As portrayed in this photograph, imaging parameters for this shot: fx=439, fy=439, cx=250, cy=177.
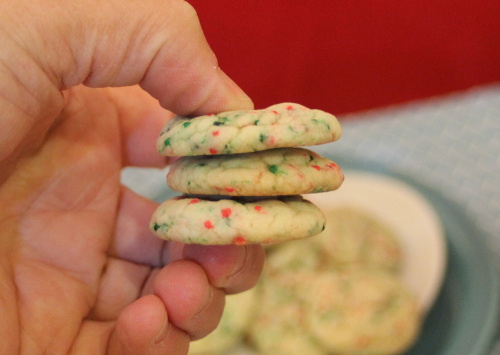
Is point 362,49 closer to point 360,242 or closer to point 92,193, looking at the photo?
point 360,242

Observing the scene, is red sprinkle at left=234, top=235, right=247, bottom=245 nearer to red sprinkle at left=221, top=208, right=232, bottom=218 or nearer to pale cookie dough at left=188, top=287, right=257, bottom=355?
red sprinkle at left=221, top=208, right=232, bottom=218

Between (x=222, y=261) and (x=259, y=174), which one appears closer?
(x=259, y=174)

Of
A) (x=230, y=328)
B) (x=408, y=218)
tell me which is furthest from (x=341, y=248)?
(x=230, y=328)

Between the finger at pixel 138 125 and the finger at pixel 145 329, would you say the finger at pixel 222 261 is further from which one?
the finger at pixel 138 125

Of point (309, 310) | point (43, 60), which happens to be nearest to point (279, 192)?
point (43, 60)

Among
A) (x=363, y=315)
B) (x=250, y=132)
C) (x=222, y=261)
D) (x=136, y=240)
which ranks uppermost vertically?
(x=250, y=132)

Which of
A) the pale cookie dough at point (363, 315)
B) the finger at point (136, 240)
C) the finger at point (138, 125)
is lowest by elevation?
the pale cookie dough at point (363, 315)

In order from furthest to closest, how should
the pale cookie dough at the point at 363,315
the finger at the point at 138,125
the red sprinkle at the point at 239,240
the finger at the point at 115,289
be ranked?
the pale cookie dough at the point at 363,315 < the finger at the point at 138,125 < the finger at the point at 115,289 < the red sprinkle at the point at 239,240

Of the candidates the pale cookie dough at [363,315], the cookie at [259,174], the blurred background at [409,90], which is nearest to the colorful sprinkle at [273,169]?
the cookie at [259,174]

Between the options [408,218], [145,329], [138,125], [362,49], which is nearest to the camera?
[145,329]

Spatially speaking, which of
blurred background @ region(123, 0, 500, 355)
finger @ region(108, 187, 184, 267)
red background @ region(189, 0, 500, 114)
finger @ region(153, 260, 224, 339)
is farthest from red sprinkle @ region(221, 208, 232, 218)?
red background @ region(189, 0, 500, 114)
